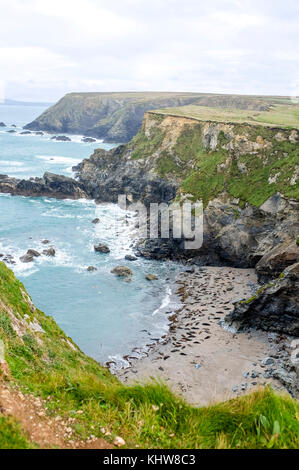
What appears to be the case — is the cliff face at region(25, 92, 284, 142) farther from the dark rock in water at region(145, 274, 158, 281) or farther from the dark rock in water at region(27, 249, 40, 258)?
the dark rock in water at region(145, 274, 158, 281)

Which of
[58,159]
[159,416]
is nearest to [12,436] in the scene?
[159,416]

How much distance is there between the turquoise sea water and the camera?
29.4 m

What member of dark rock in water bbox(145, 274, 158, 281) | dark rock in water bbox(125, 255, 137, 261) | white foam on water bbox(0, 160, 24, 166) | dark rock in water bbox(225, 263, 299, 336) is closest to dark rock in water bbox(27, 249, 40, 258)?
dark rock in water bbox(125, 255, 137, 261)

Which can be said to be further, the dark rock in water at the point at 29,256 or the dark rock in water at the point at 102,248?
the dark rock in water at the point at 102,248

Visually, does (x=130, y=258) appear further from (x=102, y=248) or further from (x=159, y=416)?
(x=159, y=416)

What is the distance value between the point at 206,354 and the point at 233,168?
104 feet

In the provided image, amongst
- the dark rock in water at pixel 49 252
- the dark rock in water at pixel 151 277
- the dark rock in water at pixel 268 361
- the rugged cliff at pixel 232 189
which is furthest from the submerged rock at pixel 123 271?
the dark rock in water at pixel 268 361

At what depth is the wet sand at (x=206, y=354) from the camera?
2144cm

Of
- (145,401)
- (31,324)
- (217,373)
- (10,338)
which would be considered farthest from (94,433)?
(217,373)

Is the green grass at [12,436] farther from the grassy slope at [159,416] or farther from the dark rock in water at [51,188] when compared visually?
the dark rock in water at [51,188]

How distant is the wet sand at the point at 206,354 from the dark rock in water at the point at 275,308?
1028 millimetres

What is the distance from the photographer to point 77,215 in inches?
2414

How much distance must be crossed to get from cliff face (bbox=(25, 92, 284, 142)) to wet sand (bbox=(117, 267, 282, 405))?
426ft

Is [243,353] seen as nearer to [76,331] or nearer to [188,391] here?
[188,391]
